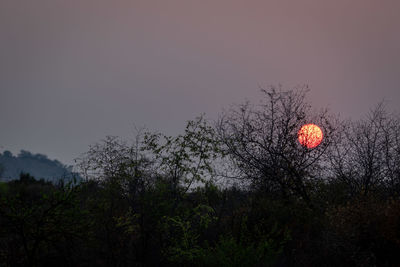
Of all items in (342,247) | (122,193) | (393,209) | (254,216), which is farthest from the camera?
(254,216)

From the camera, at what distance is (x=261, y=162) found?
13086mm

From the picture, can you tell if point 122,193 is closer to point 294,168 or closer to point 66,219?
point 66,219

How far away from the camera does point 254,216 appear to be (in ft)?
37.8

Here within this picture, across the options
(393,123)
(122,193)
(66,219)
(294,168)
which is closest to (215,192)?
(294,168)

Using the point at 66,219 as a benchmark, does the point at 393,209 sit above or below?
above

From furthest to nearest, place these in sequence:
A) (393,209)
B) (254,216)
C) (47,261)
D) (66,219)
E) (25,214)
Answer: (254,216) → (47,261) → (393,209) → (66,219) → (25,214)

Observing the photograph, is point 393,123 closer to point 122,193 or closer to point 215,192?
point 215,192

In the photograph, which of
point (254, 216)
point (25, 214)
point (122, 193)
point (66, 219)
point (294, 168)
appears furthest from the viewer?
point (294, 168)

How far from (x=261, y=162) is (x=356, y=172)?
3.91m

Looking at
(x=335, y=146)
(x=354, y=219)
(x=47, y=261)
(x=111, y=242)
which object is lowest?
(x=47, y=261)

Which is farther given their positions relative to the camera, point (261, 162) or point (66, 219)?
point (261, 162)

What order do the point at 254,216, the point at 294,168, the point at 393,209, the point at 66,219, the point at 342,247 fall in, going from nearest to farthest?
the point at 66,219
the point at 393,209
the point at 342,247
the point at 254,216
the point at 294,168

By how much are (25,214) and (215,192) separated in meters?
7.94

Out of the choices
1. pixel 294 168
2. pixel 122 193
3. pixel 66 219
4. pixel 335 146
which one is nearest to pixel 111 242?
pixel 122 193
